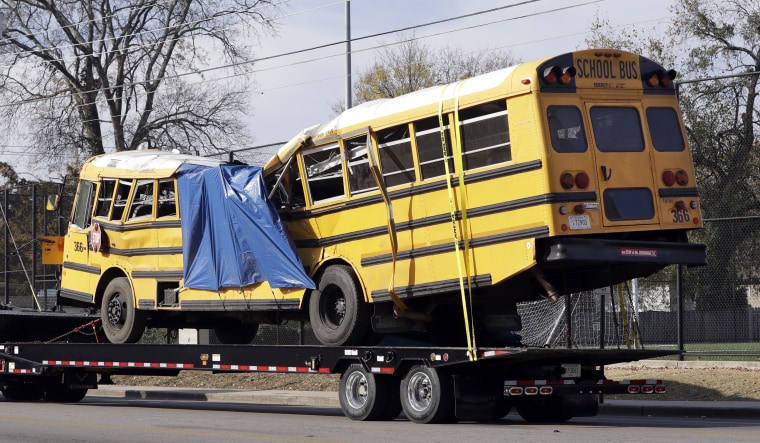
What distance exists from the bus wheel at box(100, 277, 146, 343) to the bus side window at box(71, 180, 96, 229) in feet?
4.16

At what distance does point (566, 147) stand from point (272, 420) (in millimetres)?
5110

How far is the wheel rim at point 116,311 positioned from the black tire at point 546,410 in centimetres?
642

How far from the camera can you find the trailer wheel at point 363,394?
1466cm

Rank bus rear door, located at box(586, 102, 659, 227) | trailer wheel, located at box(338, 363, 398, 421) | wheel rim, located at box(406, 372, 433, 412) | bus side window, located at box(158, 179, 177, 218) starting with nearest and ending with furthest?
bus rear door, located at box(586, 102, 659, 227)
wheel rim, located at box(406, 372, 433, 412)
trailer wheel, located at box(338, 363, 398, 421)
bus side window, located at box(158, 179, 177, 218)

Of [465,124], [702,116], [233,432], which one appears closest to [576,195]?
[465,124]

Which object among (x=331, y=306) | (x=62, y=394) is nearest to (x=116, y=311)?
(x=62, y=394)

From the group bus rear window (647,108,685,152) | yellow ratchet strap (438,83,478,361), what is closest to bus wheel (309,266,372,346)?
yellow ratchet strap (438,83,478,361)

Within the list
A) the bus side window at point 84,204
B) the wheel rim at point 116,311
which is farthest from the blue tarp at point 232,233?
the bus side window at point 84,204

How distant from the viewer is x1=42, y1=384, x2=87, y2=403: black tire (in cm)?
2034

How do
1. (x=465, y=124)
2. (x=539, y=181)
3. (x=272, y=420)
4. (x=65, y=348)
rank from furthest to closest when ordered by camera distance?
(x=65, y=348) → (x=272, y=420) → (x=465, y=124) → (x=539, y=181)

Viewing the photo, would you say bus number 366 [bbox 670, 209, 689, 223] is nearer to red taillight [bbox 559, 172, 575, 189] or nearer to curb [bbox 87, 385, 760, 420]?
red taillight [bbox 559, 172, 575, 189]

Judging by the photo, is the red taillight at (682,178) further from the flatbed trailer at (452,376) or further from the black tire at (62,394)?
the black tire at (62,394)

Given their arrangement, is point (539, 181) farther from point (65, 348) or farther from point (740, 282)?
point (740, 282)

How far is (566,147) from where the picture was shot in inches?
517
